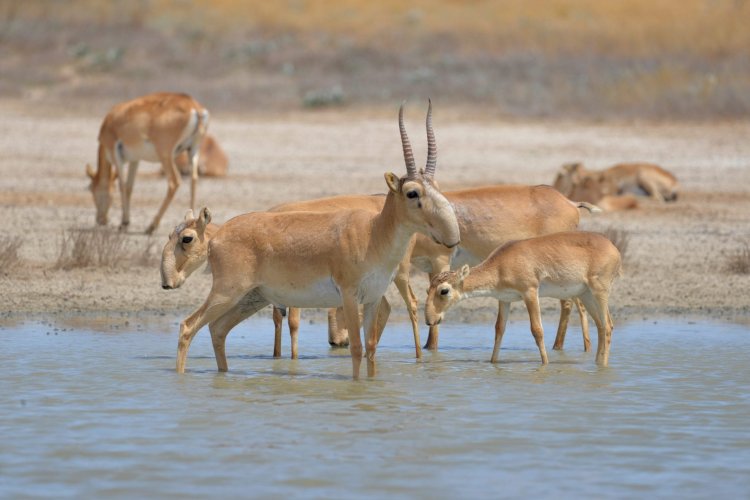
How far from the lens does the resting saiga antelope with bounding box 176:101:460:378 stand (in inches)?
378

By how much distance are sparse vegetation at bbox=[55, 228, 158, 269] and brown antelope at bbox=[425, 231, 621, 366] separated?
17.7ft

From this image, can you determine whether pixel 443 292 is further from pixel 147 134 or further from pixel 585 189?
pixel 585 189

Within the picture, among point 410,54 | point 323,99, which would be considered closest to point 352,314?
point 323,99

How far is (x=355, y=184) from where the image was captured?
2209cm

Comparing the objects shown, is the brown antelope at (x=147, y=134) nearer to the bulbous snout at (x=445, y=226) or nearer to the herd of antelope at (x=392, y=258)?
the herd of antelope at (x=392, y=258)

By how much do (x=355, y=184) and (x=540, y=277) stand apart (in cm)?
1126

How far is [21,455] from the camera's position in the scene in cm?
801

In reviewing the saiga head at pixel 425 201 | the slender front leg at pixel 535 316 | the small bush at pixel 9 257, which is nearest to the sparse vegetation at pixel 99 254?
the small bush at pixel 9 257

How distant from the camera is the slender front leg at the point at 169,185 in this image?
1806 cm

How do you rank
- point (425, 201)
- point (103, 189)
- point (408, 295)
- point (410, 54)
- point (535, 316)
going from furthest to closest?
point (410, 54) < point (103, 189) < point (408, 295) < point (535, 316) < point (425, 201)

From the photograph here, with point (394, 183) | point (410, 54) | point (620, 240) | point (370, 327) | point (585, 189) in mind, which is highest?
point (410, 54)

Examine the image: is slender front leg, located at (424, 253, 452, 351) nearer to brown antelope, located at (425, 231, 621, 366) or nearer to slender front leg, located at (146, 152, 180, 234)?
brown antelope, located at (425, 231, 621, 366)

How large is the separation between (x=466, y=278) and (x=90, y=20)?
36.3 meters

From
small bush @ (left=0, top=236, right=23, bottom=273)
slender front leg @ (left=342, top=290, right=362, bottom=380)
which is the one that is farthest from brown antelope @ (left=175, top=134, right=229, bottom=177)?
slender front leg @ (left=342, top=290, right=362, bottom=380)
